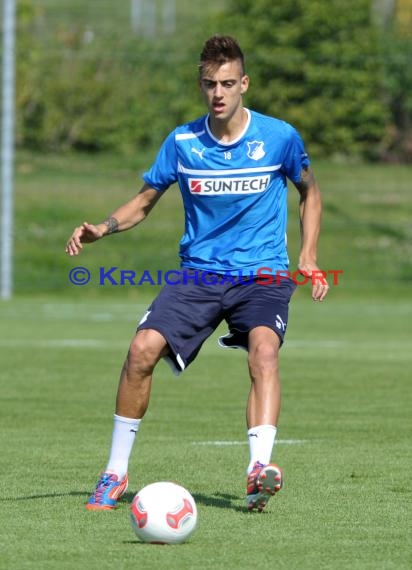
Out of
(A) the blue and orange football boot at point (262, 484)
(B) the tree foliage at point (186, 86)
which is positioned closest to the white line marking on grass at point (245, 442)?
(A) the blue and orange football boot at point (262, 484)

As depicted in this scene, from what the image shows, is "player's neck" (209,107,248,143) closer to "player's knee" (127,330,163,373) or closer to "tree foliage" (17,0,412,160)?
"player's knee" (127,330,163,373)

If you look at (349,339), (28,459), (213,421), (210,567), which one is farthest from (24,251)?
A: (210,567)

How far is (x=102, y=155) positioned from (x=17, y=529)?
19.4 m

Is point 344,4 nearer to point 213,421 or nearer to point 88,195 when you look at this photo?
point 88,195

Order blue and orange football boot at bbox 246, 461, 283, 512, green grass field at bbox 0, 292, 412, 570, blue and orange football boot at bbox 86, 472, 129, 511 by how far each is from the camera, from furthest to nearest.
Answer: blue and orange football boot at bbox 86, 472, 129, 511
blue and orange football boot at bbox 246, 461, 283, 512
green grass field at bbox 0, 292, 412, 570

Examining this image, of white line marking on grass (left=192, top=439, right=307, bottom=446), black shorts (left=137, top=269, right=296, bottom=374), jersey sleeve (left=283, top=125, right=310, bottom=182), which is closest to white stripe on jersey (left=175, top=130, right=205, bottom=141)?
jersey sleeve (left=283, top=125, right=310, bottom=182)

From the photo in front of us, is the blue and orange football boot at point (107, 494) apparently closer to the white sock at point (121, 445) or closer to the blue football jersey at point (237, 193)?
the white sock at point (121, 445)

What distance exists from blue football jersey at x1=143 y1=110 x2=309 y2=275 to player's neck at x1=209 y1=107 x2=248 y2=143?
0.03 metres

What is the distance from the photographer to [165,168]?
287 inches

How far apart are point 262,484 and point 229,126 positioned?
6.01ft

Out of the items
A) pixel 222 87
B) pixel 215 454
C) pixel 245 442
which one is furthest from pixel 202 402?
pixel 222 87

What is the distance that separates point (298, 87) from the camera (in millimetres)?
25359

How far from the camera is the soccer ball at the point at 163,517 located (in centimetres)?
579

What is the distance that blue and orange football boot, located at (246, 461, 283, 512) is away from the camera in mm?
6363
